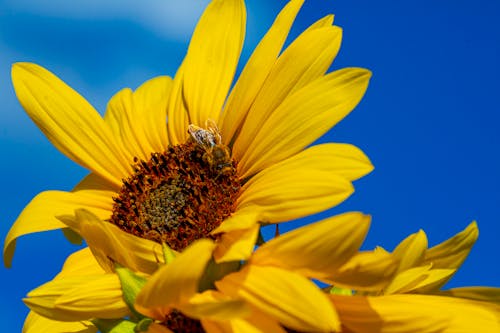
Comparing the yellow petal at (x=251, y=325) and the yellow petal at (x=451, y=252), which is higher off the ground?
the yellow petal at (x=451, y=252)

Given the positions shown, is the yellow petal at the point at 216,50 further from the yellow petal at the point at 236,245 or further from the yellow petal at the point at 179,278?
the yellow petal at the point at 179,278

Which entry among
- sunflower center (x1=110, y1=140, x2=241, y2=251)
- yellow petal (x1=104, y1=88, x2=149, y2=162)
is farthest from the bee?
yellow petal (x1=104, y1=88, x2=149, y2=162)

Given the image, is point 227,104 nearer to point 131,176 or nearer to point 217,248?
point 131,176

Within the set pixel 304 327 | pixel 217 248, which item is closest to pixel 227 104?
pixel 217 248

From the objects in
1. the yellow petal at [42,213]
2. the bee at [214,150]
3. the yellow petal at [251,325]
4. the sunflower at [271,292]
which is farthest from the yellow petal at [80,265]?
the yellow petal at [251,325]

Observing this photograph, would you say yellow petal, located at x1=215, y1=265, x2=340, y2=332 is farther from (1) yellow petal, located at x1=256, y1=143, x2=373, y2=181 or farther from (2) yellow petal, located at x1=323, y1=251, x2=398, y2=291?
(1) yellow petal, located at x1=256, y1=143, x2=373, y2=181

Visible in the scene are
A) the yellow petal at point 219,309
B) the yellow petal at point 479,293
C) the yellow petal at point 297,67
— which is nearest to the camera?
the yellow petal at point 219,309

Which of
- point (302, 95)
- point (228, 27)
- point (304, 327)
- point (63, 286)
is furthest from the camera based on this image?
point (228, 27)
